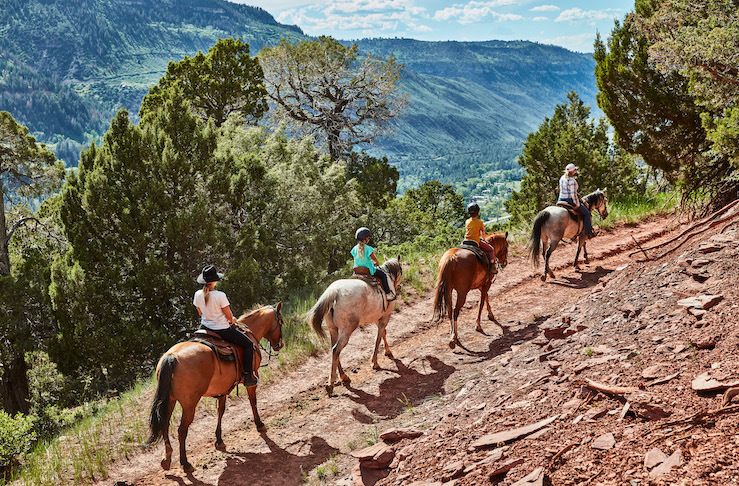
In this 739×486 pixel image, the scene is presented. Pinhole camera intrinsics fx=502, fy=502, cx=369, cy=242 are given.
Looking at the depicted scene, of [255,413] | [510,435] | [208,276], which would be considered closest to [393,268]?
[255,413]

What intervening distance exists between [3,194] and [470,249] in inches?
698

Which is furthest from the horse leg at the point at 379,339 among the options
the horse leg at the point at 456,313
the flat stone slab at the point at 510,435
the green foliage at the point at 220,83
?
the green foliage at the point at 220,83

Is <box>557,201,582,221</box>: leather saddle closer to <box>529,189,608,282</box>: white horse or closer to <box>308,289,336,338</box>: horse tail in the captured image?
<box>529,189,608,282</box>: white horse

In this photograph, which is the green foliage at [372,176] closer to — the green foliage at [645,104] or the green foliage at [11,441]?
the green foliage at [645,104]

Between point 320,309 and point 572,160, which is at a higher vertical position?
point 572,160

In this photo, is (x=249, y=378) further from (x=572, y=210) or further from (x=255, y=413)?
(x=572, y=210)

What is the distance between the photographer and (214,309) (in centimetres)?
810

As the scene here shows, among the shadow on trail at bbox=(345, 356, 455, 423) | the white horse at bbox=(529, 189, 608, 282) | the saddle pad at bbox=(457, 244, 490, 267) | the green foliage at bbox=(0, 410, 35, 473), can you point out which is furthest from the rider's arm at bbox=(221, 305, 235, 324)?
the white horse at bbox=(529, 189, 608, 282)

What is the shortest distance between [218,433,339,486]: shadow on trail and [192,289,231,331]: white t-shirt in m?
2.09

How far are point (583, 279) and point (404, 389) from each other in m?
7.69

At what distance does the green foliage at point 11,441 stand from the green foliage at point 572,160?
24950 mm

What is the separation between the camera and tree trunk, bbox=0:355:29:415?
56.2ft

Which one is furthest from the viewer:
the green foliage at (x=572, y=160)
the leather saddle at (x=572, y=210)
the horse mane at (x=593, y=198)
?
the green foliage at (x=572, y=160)

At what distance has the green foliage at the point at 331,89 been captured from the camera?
3000cm
